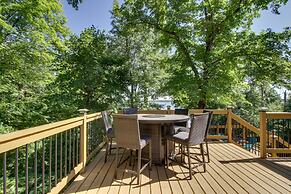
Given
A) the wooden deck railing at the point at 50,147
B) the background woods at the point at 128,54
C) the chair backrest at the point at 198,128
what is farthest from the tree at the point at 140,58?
the chair backrest at the point at 198,128

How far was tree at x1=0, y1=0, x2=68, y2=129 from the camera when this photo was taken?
24.1 ft

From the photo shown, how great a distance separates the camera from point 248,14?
28.9 feet

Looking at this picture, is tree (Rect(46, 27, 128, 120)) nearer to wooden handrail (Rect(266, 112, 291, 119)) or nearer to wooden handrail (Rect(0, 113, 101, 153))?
wooden handrail (Rect(0, 113, 101, 153))

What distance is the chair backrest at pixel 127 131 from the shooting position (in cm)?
318

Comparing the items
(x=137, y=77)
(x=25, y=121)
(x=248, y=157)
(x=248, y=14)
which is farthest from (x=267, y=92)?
(x=25, y=121)

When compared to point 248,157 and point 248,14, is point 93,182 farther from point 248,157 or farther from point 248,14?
point 248,14

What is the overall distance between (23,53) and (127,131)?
6525 millimetres

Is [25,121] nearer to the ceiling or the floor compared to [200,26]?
nearer to the floor

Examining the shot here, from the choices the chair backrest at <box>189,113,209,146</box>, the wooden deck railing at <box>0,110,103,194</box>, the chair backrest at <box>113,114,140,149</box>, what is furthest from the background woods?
the chair backrest at <box>189,113,209,146</box>

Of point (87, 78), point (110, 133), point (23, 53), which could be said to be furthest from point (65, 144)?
point (23, 53)

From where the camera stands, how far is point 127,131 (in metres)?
3.27

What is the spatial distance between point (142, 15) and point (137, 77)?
105 inches

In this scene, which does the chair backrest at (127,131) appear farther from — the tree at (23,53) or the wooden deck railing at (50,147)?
the tree at (23,53)

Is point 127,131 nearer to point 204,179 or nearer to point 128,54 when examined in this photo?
point 204,179
